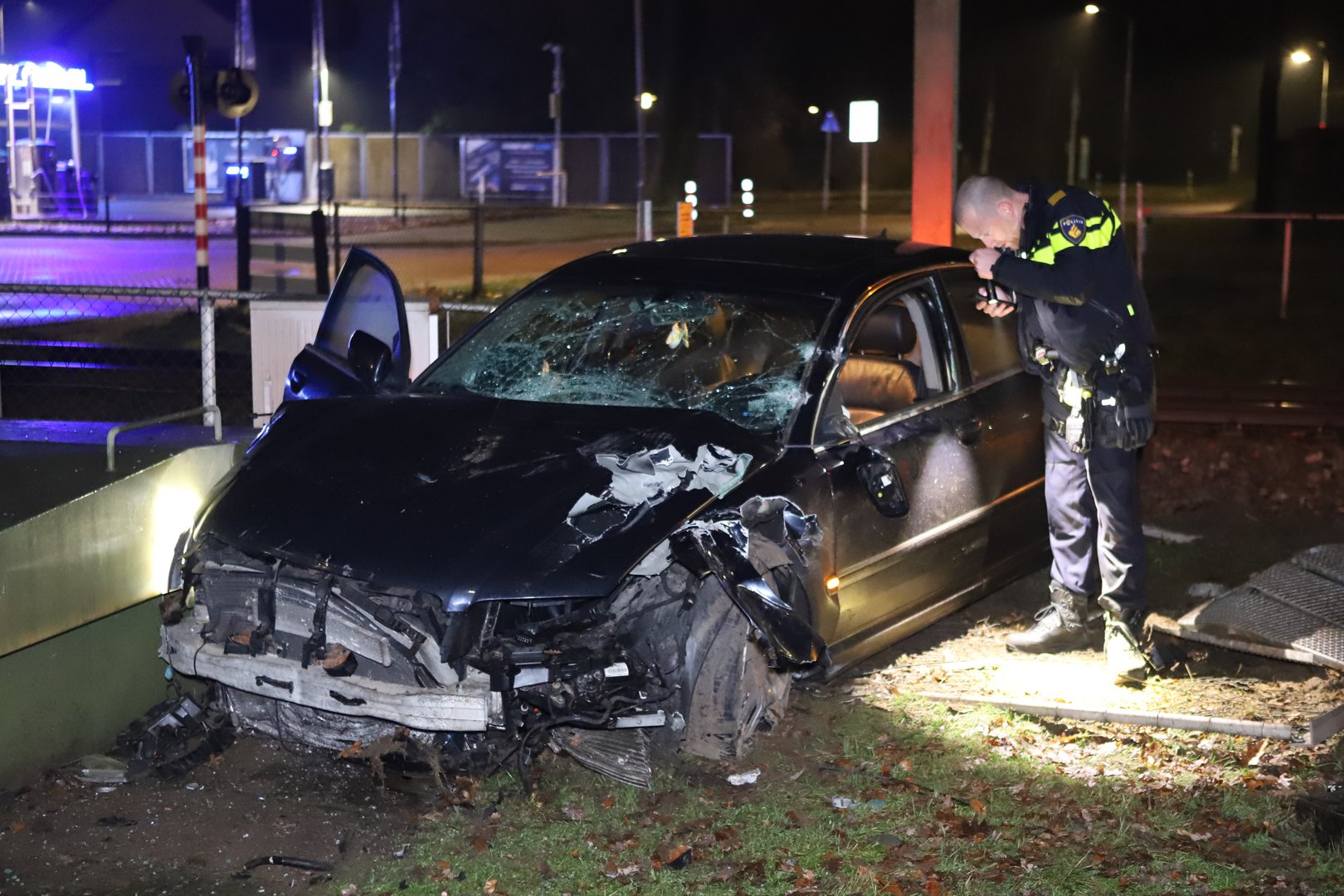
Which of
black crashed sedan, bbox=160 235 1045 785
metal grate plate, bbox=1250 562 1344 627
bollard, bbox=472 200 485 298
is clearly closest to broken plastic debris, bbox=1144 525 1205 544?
metal grate plate, bbox=1250 562 1344 627

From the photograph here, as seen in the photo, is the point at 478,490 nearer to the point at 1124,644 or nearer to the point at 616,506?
the point at 616,506

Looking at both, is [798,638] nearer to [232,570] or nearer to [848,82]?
[232,570]

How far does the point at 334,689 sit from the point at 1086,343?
10.2ft

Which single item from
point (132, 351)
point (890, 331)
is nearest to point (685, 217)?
point (132, 351)

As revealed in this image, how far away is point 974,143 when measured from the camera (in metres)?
61.8

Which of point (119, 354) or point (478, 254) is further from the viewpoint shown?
point (478, 254)

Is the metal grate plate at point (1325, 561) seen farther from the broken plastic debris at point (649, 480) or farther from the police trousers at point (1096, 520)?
the broken plastic debris at point (649, 480)

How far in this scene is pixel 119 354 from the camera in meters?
13.1

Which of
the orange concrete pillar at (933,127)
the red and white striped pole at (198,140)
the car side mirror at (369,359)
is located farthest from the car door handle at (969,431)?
the red and white striped pole at (198,140)

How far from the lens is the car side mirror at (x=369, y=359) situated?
5.77 metres

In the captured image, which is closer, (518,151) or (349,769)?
(349,769)

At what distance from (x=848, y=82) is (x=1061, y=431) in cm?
5225

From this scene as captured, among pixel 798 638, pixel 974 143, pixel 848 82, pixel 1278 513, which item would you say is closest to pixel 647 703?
pixel 798 638

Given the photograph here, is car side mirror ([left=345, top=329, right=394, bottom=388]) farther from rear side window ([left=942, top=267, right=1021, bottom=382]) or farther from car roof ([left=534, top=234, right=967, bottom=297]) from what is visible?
rear side window ([left=942, top=267, right=1021, bottom=382])
